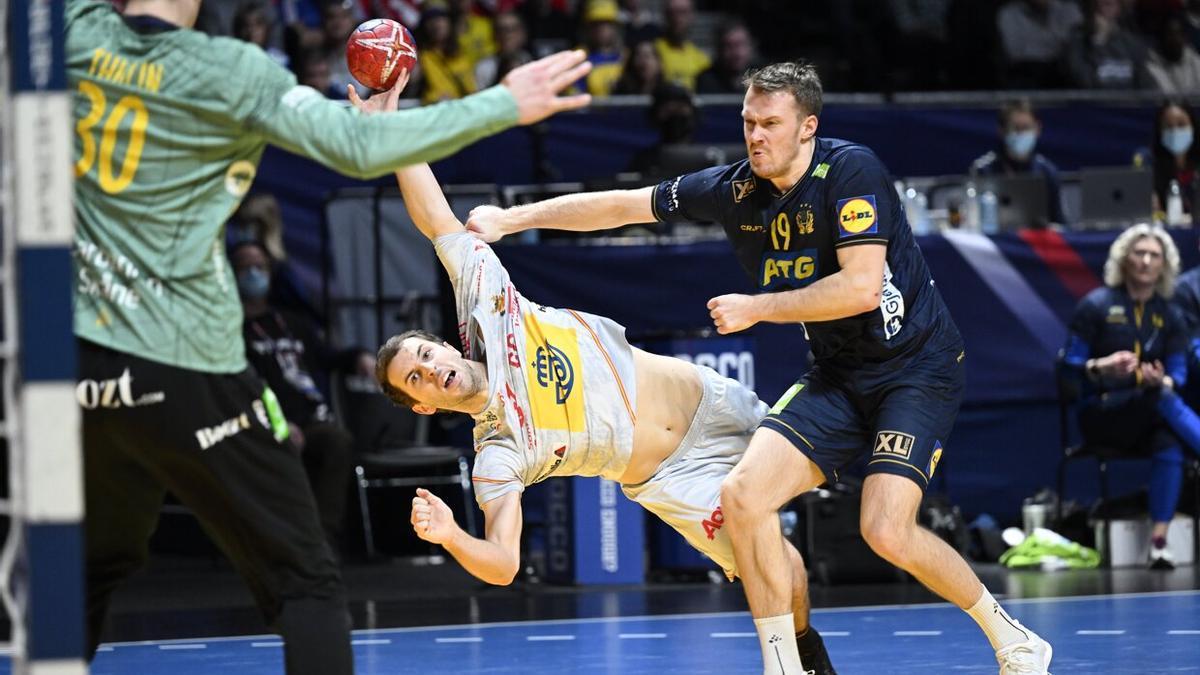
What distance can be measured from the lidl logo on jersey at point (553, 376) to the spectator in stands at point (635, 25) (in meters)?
8.18

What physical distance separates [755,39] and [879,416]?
9.78 m

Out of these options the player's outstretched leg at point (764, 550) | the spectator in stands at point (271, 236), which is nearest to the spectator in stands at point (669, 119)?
the spectator in stands at point (271, 236)

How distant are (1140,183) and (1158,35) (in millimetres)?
4175

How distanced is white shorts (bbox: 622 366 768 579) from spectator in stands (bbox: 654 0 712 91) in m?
7.64

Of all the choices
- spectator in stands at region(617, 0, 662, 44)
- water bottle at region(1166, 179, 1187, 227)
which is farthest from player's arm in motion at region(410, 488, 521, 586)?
spectator in stands at region(617, 0, 662, 44)

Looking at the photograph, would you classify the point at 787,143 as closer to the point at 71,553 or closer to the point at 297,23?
the point at 71,553

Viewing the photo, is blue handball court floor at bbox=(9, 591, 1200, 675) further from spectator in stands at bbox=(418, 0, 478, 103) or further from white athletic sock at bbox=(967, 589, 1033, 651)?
spectator in stands at bbox=(418, 0, 478, 103)

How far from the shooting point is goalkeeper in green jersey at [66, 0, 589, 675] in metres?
3.81

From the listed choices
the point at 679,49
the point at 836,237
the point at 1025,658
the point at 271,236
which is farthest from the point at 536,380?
the point at 679,49

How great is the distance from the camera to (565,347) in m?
5.64

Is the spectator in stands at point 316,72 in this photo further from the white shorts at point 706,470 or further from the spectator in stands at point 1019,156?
the white shorts at point 706,470

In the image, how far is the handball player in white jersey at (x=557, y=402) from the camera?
5.26 meters

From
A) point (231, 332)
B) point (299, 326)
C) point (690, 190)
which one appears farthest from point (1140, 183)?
point (231, 332)

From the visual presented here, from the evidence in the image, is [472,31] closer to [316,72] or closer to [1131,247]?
[316,72]
